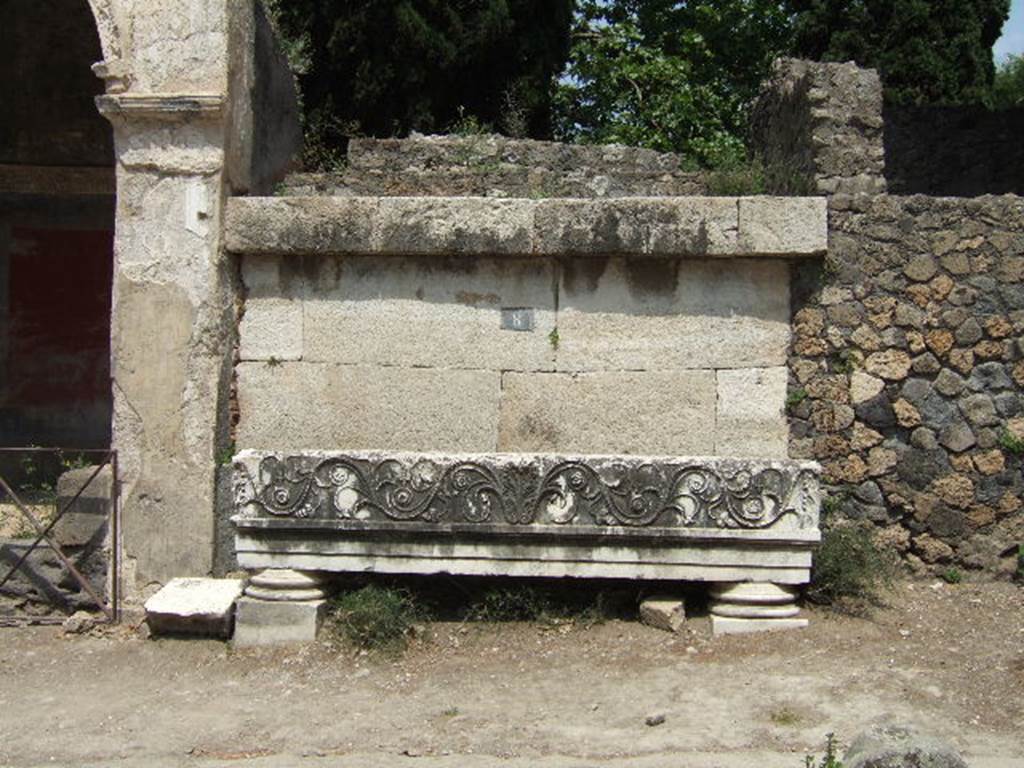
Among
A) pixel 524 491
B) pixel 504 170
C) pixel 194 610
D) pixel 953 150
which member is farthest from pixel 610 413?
pixel 953 150

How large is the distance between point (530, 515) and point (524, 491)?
12 cm

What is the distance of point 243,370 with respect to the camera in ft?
20.7

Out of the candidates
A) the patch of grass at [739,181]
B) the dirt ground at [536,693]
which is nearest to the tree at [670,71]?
the patch of grass at [739,181]

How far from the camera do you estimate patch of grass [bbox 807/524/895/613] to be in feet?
18.7

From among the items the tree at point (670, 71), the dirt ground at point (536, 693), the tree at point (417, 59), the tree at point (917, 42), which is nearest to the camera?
the dirt ground at point (536, 693)

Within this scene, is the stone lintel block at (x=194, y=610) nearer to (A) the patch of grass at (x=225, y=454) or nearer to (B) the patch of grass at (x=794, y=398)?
(A) the patch of grass at (x=225, y=454)

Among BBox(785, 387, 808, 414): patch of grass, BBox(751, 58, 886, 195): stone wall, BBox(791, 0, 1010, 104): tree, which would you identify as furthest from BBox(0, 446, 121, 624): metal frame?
BBox(791, 0, 1010, 104): tree

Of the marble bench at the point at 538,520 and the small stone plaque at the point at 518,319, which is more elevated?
the small stone plaque at the point at 518,319

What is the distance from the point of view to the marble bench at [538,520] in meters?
5.37

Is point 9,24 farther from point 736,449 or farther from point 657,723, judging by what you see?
point 657,723

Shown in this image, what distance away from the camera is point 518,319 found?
20.1 ft

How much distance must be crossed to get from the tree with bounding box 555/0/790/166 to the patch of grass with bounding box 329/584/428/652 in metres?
7.27

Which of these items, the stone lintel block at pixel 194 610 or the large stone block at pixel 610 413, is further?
the large stone block at pixel 610 413

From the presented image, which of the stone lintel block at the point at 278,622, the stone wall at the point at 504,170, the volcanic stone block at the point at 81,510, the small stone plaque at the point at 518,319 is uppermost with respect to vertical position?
the stone wall at the point at 504,170
